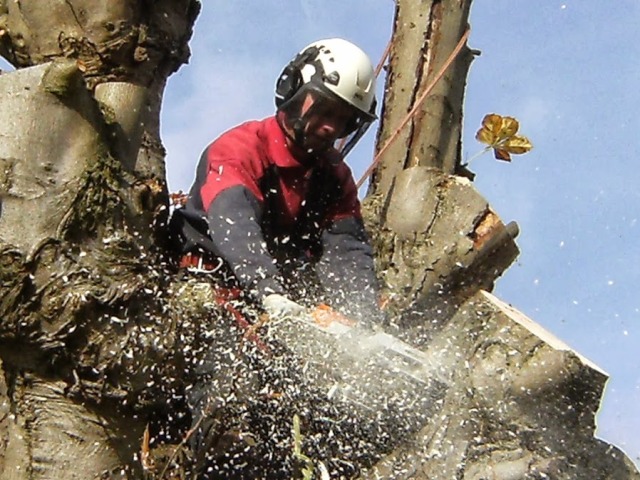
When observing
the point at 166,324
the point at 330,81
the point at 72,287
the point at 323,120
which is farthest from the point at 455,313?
the point at 72,287

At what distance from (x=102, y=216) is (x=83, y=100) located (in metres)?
0.38

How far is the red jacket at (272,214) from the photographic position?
420cm

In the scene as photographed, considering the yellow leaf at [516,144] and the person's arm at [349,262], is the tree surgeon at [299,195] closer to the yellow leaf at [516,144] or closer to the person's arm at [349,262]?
the person's arm at [349,262]

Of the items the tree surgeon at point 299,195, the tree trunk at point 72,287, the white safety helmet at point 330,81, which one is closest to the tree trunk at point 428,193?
the tree surgeon at point 299,195

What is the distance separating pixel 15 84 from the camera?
3.70 metres

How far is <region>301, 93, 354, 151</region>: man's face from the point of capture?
461 cm

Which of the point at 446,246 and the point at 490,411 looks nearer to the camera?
the point at 490,411

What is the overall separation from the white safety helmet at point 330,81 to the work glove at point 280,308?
0.86 m

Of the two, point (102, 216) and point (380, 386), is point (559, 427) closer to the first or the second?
point (380, 386)

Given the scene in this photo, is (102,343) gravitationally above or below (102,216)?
below

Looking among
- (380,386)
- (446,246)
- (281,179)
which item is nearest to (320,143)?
(281,179)

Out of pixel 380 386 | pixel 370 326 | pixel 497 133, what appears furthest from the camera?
pixel 497 133

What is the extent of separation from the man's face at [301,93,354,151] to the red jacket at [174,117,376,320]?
11 centimetres

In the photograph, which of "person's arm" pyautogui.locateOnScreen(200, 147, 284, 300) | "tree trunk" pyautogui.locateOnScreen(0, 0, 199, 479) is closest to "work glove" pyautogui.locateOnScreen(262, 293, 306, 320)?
"person's arm" pyautogui.locateOnScreen(200, 147, 284, 300)
